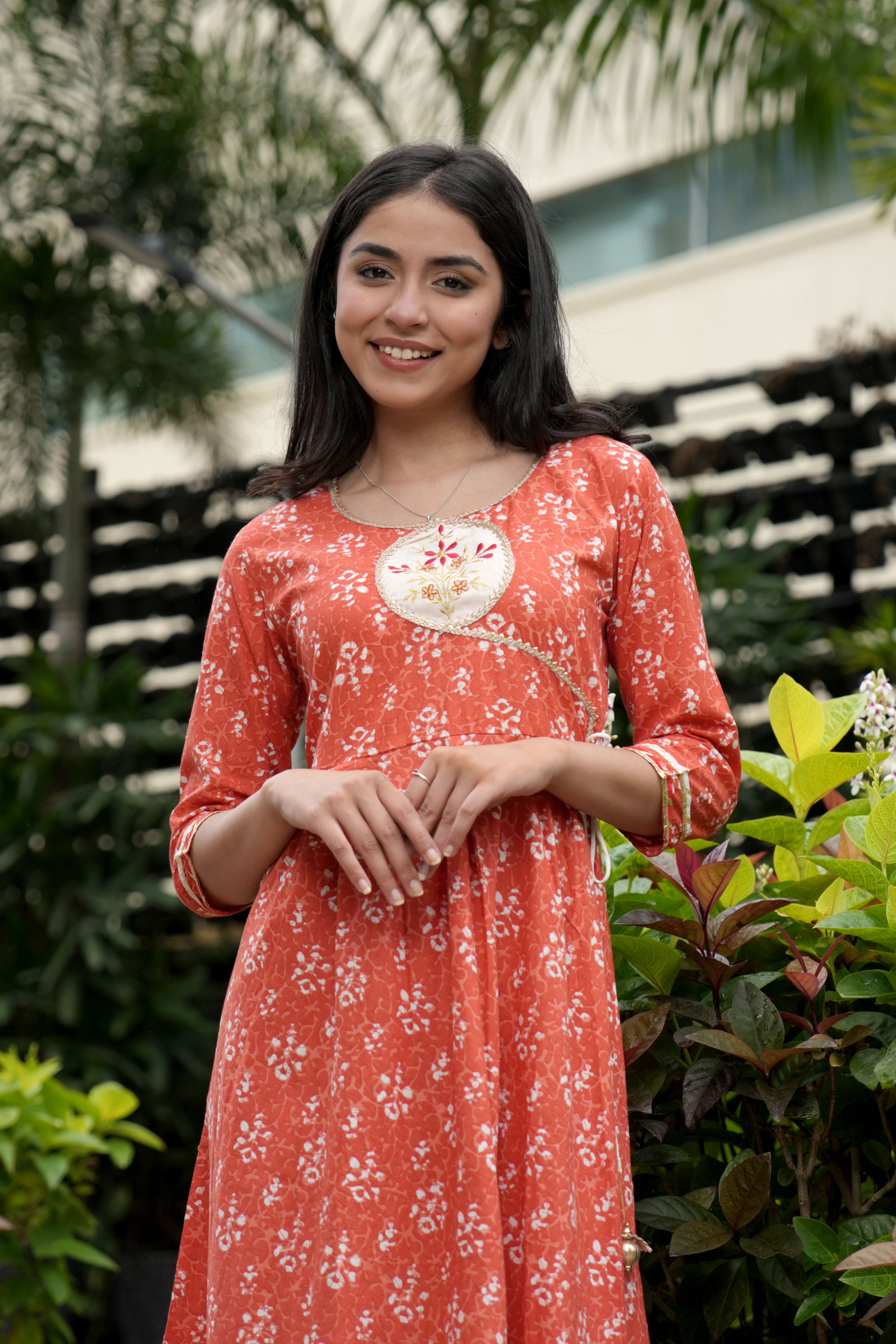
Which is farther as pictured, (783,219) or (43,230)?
(783,219)

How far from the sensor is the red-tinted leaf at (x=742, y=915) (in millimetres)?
1401

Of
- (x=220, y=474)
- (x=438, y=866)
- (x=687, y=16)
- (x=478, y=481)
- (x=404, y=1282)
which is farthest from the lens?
(x=220, y=474)

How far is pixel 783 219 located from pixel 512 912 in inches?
307

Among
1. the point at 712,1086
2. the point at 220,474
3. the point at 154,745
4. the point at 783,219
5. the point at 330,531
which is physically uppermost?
the point at 783,219

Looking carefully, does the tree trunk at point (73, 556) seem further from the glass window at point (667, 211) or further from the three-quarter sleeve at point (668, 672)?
the three-quarter sleeve at point (668, 672)

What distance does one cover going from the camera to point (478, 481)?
4.75ft

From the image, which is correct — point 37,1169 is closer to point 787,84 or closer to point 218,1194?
point 218,1194

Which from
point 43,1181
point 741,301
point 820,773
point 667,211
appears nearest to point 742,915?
point 820,773

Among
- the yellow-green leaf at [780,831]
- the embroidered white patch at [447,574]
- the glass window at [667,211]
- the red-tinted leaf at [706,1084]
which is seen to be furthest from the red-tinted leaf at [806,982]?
the glass window at [667,211]

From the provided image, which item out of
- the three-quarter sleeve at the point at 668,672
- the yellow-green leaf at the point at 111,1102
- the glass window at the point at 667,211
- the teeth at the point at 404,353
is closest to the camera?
the three-quarter sleeve at the point at 668,672

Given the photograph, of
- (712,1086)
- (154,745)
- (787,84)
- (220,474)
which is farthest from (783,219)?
(712,1086)

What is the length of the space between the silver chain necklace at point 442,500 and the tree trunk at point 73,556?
3915 mm

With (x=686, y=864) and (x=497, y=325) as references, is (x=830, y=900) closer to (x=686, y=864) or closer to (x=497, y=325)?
(x=686, y=864)

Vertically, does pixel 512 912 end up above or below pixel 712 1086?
above
